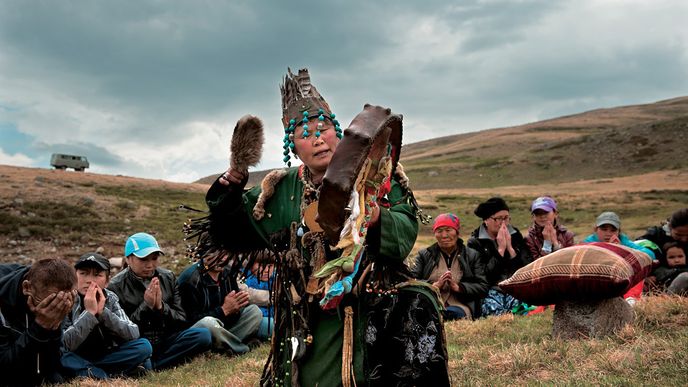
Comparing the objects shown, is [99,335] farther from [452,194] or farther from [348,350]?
[452,194]

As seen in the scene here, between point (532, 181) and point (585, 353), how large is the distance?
59.6 m

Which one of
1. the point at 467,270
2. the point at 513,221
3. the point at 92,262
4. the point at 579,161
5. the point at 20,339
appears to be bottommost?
the point at 513,221

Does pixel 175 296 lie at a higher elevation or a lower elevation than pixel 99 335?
higher

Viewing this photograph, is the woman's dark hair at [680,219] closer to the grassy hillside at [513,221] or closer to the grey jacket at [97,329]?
the grassy hillside at [513,221]

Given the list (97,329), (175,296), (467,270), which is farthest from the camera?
(467,270)

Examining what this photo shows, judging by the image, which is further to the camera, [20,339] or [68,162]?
[68,162]

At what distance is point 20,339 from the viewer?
483cm

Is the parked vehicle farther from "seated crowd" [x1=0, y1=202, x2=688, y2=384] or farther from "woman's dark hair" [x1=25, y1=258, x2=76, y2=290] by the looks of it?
"woman's dark hair" [x1=25, y1=258, x2=76, y2=290]

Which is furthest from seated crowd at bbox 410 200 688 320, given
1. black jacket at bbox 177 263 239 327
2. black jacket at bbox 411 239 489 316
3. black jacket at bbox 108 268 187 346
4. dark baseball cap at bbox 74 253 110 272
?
dark baseball cap at bbox 74 253 110 272

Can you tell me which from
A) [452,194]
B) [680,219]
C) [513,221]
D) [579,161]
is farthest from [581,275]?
[579,161]

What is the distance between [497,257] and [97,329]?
5.43 metres

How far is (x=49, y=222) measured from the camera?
20594mm

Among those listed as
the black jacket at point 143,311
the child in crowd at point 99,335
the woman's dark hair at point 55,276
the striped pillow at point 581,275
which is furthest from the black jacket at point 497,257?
the woman's dark hair at point 55,276

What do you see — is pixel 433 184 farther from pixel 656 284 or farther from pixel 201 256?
pixel 201 256
